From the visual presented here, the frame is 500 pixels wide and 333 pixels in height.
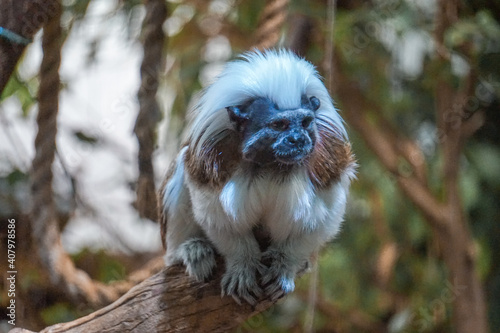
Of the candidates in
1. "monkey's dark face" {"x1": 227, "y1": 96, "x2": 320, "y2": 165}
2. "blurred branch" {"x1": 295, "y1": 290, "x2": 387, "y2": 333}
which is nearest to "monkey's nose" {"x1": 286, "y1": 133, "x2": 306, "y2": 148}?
"monkey's dark face" {"x1": 227, "y1": 96, "x2": 320, "y2": 165}

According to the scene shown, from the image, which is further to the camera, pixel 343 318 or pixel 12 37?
pixel 343 318

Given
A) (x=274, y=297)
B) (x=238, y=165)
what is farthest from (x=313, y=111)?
(x=274, y=297)

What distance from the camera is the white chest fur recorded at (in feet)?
4.60

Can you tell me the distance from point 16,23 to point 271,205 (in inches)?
31.1

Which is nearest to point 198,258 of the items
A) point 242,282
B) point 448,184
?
point 242,282

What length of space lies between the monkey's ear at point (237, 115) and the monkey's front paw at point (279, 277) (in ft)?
1.28

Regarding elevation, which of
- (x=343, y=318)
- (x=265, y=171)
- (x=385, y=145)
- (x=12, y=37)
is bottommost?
(x=343, y=318)

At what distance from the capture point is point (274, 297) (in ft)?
5.04

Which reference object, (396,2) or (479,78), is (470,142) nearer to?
(479,78)

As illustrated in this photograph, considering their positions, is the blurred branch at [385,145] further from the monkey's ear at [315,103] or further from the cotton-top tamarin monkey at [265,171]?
the monkey's ear at [315,103]

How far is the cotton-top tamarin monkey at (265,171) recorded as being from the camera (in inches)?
53.1

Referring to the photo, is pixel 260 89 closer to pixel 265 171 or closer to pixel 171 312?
pixel 265 171

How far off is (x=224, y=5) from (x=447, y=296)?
1878mm

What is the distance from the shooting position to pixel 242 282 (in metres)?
1.50
